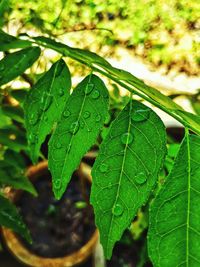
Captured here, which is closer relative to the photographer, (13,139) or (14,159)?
(13,139)

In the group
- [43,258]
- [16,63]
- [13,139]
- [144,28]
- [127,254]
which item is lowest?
[43,258]

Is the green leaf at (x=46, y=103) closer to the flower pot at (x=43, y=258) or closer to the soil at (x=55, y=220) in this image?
the flower pot at (x=43, y=258)

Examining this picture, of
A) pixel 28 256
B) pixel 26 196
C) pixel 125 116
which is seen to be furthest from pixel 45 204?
pixel 125 116

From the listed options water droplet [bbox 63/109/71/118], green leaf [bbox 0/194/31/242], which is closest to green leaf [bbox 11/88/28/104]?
green leaf [bbox 0/194/31/242]

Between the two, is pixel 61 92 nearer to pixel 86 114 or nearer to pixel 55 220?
pixel 86 114

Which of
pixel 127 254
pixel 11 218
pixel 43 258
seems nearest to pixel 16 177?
pixel 11 218

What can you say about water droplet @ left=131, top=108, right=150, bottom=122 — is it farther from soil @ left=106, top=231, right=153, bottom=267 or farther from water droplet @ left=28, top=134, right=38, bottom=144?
soil @ left=106, top=231, right=153, bottom=267

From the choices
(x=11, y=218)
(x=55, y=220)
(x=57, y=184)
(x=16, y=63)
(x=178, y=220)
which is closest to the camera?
(x=178, y=220)
